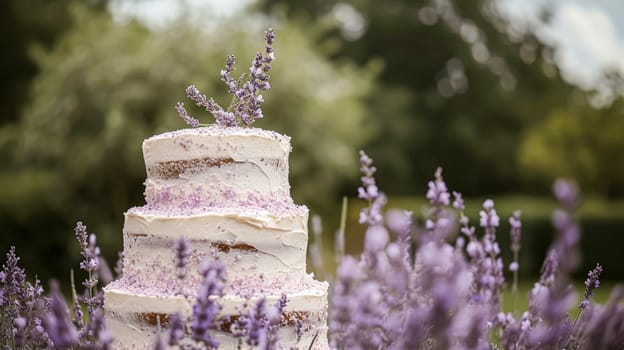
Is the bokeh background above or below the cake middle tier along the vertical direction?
above

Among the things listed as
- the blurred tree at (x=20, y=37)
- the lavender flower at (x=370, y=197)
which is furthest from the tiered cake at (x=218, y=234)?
the blurred tree at (x=20, y=37)

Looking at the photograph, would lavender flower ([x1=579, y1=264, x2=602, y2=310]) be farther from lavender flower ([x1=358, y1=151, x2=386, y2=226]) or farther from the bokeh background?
the bokeh background

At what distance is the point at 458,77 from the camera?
29.4m

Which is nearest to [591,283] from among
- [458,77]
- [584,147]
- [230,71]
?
[230,71]

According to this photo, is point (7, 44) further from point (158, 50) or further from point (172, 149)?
point (172, 149)

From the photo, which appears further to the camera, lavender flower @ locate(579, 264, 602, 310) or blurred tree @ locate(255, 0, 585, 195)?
blurred tree @ locate(255, 0, 585, 195)

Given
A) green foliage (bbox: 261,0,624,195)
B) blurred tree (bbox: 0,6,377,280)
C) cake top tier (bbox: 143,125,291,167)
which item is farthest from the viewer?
green foliage (bbox: 261,0,624,195)

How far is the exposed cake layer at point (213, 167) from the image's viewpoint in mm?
3562

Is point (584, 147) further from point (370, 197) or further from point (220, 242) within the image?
point (220, 242)

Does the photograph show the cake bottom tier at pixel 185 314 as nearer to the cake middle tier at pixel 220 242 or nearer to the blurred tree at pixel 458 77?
the cake middle tier at pixel 220 242

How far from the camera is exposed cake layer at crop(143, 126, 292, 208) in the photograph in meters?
3.56

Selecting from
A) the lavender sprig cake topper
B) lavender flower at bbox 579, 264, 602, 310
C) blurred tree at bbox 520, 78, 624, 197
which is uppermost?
blurred tree at bbox 520, 78, 624, 197

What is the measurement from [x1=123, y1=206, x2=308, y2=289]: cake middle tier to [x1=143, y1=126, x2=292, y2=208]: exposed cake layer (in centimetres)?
10

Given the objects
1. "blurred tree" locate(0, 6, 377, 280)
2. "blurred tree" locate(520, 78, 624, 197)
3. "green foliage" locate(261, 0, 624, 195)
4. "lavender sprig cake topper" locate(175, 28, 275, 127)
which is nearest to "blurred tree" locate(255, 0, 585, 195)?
"green foliage" locate(261, 0, 624, 195)
